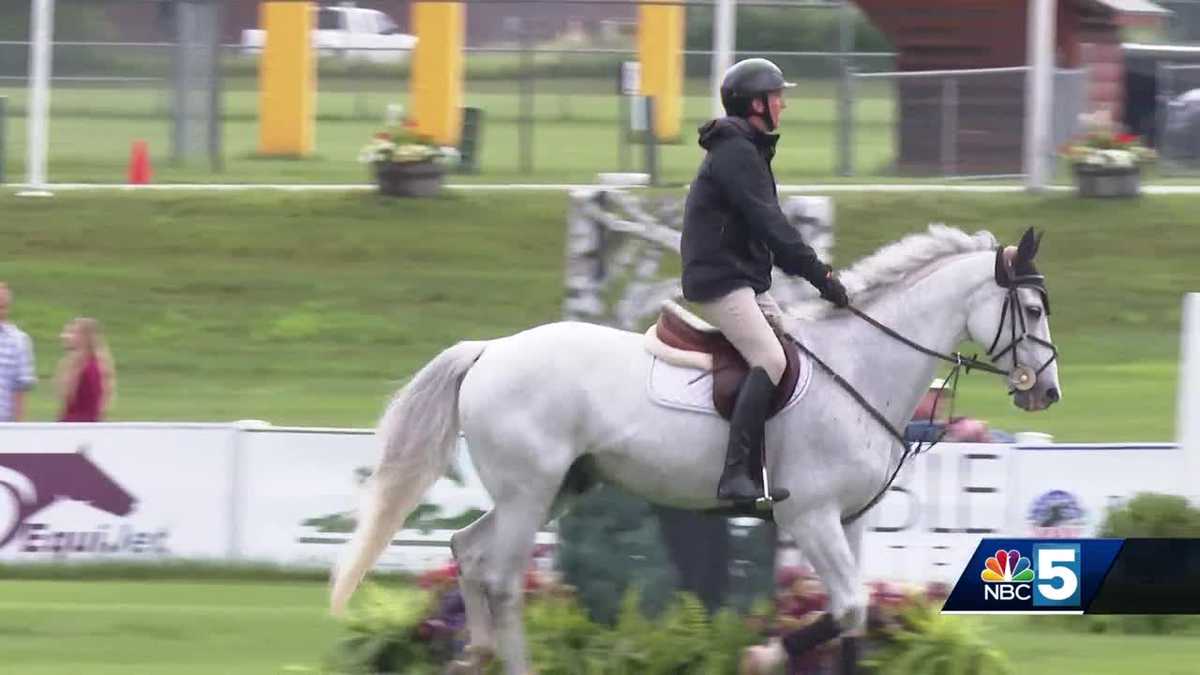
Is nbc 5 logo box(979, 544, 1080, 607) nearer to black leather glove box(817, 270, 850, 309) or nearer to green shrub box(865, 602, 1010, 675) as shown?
green shrub box(865, 602, 1010, 675)

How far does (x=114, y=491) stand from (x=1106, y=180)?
13.4 metres

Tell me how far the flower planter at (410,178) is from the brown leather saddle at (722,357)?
48.6 feet

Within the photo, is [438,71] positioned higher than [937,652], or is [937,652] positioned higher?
[438,71]

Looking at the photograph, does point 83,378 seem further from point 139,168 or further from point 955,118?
point 955,118

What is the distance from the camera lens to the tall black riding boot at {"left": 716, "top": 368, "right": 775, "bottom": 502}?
8.66m

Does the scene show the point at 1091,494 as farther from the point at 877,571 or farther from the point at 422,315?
the point at 422,315

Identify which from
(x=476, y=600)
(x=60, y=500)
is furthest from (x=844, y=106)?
(x=476, y=600)

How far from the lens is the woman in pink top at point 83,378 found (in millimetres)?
14672

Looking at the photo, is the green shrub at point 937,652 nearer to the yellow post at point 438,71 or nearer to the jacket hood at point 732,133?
the jacket hood at point 732,133

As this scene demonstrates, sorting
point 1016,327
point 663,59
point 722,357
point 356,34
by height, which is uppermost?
point 356,34

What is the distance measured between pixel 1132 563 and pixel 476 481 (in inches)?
152

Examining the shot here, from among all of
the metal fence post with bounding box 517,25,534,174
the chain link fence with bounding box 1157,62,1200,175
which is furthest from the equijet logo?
the chain link fence with bounding box 1157,62,1200,175

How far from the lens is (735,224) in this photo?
8883mm

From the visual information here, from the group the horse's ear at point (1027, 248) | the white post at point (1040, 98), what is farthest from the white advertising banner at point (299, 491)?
the white post at point (1040, 98)
